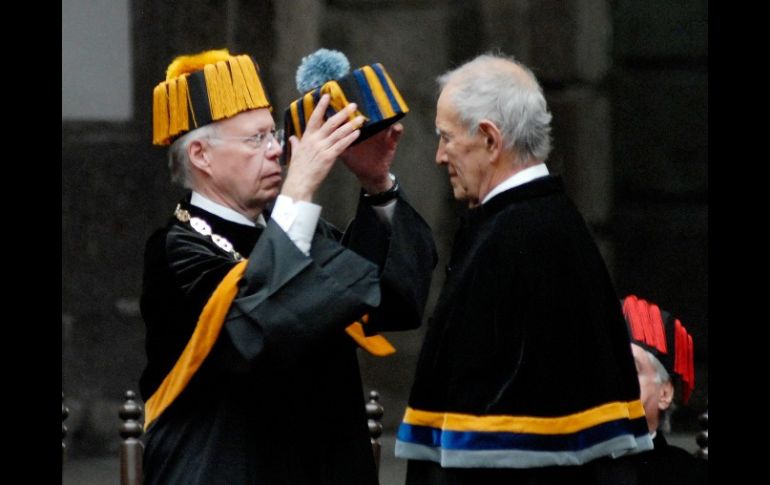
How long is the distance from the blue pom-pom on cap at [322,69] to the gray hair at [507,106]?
30cm

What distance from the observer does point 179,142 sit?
12.9 feet

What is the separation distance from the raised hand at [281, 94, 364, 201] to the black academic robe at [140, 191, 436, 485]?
116mm

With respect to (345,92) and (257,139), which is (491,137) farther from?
(257,139)

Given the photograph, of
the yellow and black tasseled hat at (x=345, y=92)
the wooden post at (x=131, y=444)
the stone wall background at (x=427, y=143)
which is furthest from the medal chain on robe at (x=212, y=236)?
the stone wall background at (x=427, y=143)

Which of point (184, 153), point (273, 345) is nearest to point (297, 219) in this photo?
point (273, 345)

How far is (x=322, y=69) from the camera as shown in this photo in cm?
379

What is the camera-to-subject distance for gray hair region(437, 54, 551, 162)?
3.60 m

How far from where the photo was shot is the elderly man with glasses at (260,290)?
3580 millimetres

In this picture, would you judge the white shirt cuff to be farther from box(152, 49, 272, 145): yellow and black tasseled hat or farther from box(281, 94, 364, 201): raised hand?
box(152, 49, 272, 145): yellow and black tasseled hat

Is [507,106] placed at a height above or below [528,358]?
above

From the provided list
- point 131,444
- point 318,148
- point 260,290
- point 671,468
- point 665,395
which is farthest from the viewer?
point 131,444

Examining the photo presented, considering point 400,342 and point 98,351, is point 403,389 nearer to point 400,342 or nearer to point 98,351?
point 400,342

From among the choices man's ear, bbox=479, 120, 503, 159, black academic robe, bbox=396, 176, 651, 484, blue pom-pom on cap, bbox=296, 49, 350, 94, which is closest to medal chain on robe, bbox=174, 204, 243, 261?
blue pom-pom on cap, bbox=296, 49, 350, 94

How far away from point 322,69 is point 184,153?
41 cm
